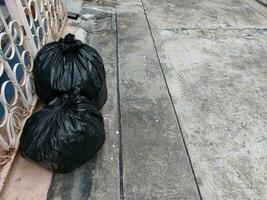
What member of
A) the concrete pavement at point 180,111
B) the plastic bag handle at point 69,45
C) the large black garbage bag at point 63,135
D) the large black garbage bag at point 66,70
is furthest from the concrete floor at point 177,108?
the plastic bag handle at point 69,45

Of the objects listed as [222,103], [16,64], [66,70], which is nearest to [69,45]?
[66,70]

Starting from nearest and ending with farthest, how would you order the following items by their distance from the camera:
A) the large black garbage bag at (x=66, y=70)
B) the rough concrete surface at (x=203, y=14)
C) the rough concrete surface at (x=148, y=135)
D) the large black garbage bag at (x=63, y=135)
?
the large black garbage bag at (x=63, y=135) → the rough concrete surface at (x=148, y=135) → the large black garbage bag at (x=66, y=70) → the rough concrete surface at (x=203, y=14)

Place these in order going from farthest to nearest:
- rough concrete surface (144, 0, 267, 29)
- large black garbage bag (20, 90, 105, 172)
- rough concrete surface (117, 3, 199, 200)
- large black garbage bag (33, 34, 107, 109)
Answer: rough concrete surface (144, 0, 267, 29), large black garbage bag (33, 34, 107, 109), rough concrete surface (117, 3, 199, 200), large black garbage bag (20, 90, 105, 172)

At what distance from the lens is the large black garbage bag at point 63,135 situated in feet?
4.53

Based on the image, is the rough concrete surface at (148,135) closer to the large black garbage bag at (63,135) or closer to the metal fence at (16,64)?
the large black garbage bag at (63,135)

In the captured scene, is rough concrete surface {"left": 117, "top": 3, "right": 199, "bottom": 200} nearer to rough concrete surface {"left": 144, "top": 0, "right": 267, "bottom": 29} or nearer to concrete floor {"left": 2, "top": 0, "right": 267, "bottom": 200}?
concrete floor {"left": 2, "top": 0, "right": 267, "bottom": 200}

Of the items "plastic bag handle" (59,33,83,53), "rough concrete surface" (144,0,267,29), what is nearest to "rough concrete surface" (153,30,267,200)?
"rough concrete surface" (144,0,267,29)

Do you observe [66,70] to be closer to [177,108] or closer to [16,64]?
[16,64]

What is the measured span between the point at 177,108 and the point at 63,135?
0.99 metres

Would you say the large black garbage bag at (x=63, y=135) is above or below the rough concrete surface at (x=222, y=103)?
above

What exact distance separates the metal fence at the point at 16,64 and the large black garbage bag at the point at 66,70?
0.11m

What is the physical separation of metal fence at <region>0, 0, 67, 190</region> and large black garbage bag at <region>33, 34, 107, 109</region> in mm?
111

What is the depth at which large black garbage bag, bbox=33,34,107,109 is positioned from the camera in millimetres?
1656

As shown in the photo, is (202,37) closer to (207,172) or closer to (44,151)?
(207,172)
